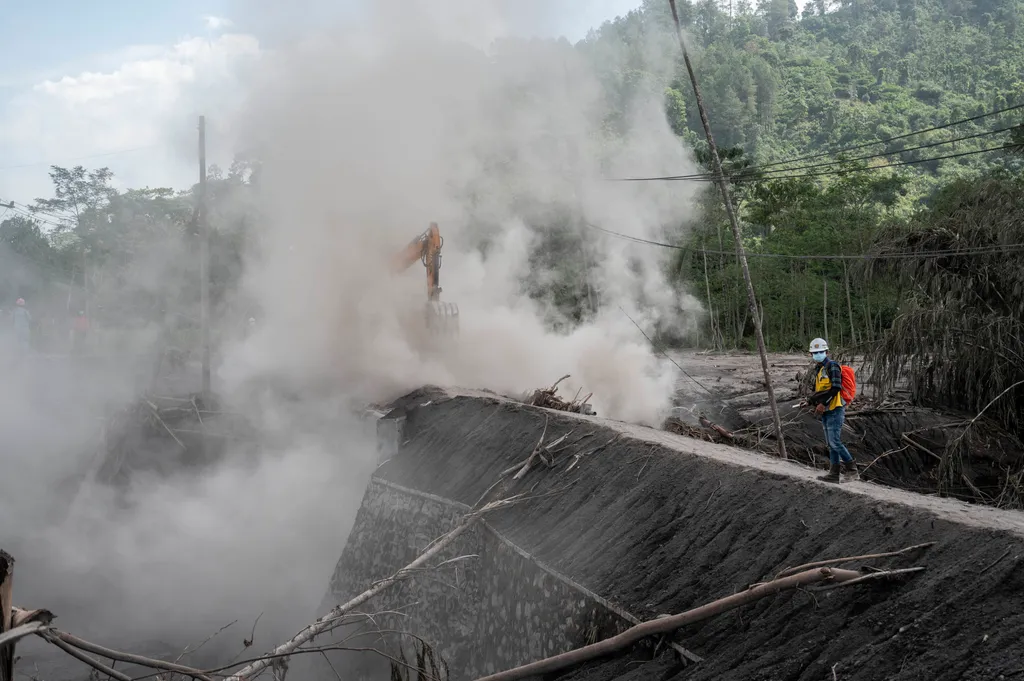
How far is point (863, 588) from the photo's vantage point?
6.48 metres

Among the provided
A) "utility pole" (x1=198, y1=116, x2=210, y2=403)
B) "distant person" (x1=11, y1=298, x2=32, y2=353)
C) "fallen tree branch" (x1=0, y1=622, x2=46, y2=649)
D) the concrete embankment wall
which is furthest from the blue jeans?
"distant person" (x1=11, y1=298, x2=32, y2=353)

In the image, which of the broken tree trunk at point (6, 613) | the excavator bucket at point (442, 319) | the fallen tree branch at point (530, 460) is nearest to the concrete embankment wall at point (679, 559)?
the fallen tree branch at point (530, 460)

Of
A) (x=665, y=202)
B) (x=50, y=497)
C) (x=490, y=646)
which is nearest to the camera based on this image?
(x=490, y=646)

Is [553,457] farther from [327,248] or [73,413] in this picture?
[73,413]

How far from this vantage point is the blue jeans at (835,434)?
9797 mm

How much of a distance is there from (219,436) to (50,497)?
4203 mm

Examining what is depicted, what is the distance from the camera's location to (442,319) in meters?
20.2

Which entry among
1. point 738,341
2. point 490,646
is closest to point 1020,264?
point 490,646

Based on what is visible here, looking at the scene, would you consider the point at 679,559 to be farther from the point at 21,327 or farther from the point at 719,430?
the point at 21,327

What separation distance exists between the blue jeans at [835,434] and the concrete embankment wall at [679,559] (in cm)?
68

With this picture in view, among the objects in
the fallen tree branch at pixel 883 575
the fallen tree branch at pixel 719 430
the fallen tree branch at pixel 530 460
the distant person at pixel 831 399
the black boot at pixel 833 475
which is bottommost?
the fallen tree branch at pixel 719 430

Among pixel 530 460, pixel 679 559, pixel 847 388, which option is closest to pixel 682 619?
pixel 679 559

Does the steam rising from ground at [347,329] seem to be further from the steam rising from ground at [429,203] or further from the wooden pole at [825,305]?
the wooden pole at [825,305]

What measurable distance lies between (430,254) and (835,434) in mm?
11351
